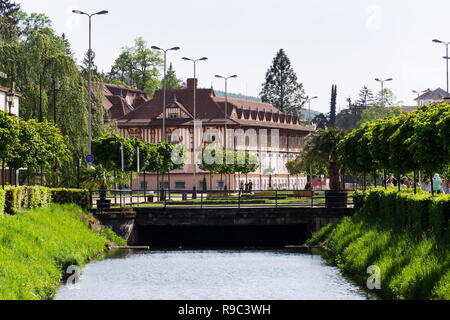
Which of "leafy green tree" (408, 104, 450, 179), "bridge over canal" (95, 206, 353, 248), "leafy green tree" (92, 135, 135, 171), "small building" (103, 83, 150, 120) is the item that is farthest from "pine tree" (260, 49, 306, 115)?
"leafy green tree" (408, 104, 450, 179)

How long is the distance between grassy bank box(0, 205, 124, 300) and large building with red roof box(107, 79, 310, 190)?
66.4m

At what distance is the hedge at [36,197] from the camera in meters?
42.4

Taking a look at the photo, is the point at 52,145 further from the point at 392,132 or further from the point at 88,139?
the point at 392,132

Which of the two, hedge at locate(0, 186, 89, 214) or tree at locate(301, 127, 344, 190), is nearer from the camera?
hedge at locate(0, 186, 89, 214)

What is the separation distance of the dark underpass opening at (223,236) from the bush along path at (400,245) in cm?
926

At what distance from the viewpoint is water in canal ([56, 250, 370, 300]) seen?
103ft

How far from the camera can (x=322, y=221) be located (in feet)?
178

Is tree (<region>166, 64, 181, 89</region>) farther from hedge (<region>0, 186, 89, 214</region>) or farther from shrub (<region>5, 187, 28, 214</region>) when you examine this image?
shrub (<region>5, 187, 28, 214</region>)

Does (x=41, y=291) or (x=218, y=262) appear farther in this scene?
(x=218, y=262)

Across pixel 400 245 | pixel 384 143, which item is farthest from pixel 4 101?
pixel 400 245

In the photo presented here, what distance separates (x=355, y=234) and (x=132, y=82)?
127 metres

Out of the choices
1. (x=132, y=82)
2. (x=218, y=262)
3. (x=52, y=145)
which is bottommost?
(x=218, y=262)
